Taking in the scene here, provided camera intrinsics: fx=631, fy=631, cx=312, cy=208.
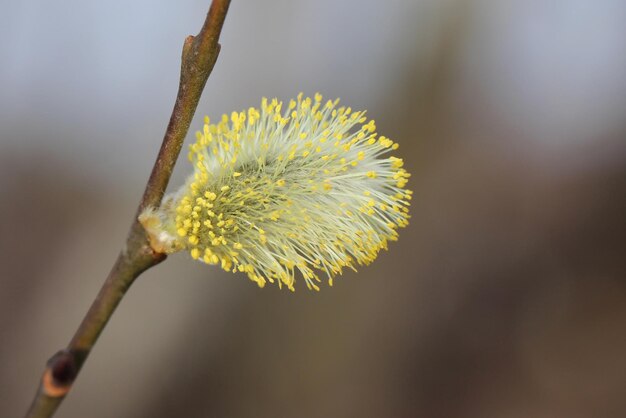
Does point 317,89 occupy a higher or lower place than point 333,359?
higher

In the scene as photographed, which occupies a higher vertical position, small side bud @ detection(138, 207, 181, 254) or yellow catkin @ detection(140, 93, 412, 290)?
yellow catkin @ detection(140, 93, 412, 290)

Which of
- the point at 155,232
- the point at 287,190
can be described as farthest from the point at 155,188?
the point at 287,190

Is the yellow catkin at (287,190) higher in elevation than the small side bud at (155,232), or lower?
higher

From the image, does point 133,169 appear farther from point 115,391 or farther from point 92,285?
point 115,391

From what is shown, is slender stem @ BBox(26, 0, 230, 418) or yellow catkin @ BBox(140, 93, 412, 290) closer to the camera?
slender stem @ BBox(26, 0, 230, 418)

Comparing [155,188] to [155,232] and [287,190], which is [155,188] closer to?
[155,232]

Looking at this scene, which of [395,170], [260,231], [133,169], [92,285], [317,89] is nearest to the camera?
[260,231]

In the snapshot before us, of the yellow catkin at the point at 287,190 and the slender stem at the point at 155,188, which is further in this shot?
the yellow catkin at the point at 287,190

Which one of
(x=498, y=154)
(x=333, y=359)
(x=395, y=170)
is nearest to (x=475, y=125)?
(x=498, y=154)
